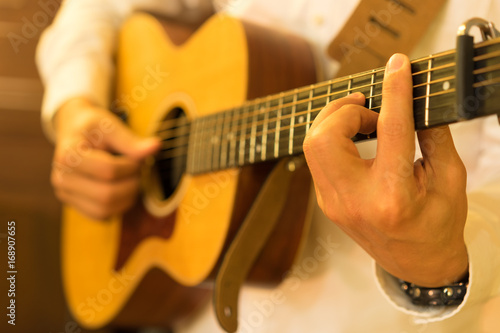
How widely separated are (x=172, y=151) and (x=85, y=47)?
1.27ft

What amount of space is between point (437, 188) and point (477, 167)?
0.20 m

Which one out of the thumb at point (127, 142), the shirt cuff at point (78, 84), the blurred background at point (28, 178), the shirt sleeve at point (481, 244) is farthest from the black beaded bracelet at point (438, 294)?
the blurred background at point (28, 178)

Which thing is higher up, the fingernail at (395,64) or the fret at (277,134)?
the fingernail at (395,64)

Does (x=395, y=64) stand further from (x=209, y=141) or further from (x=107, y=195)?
(x=107, y=195)

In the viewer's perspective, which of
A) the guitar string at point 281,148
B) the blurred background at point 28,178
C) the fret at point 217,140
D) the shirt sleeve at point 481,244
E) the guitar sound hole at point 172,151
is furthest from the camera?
the blurred background at point 28,178

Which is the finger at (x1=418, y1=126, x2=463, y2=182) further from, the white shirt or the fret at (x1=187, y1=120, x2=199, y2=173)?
the fret at (x1=187, y1=120, x2=199, y2=173)

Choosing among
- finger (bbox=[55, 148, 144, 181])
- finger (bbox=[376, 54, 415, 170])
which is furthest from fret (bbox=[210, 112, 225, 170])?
finger (bbox=[376, 54, 415, 170])

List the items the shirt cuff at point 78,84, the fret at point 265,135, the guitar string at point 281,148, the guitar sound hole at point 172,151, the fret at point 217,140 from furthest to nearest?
the shirt cuff at point 78,84, the guitar sound hole at point 172,151, the fret at point 217,140, the fret at point 265,135, the guitar string at point 281,148

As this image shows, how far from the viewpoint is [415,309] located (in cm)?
60

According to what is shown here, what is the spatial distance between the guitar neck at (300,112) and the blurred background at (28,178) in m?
1.04

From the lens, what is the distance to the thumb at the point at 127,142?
37.2 inches

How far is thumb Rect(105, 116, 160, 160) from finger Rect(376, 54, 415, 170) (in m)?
0.54

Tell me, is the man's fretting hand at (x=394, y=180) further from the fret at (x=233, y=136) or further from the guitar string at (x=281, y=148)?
the fret at (x=233, y=136)

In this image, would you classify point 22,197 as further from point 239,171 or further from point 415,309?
point 415,309
